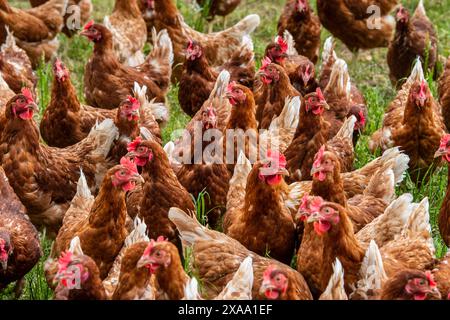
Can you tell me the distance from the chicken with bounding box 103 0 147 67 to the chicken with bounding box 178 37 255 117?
0.92 m

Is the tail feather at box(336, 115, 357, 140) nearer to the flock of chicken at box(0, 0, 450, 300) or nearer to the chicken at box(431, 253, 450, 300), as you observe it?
the flock of chicken at box(0, 0, 450, 300)

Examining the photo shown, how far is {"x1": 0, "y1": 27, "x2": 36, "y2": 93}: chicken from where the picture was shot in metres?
8.10

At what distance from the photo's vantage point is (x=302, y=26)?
9078 millimetres

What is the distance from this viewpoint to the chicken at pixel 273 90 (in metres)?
7.39

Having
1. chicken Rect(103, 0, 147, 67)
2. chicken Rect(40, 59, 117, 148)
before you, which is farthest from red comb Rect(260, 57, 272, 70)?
chicken Rect(103, 0, 147, 67)

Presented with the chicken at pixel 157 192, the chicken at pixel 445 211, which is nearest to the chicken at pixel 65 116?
the chicken at pixel 157 192

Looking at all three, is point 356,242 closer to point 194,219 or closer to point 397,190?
point 194,219

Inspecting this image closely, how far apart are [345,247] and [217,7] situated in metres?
5.33

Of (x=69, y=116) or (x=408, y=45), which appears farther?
(x=408, y=45)

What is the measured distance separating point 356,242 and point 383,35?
4513mm

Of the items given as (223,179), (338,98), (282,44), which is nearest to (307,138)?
(223,179)

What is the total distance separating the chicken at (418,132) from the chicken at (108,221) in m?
2.34

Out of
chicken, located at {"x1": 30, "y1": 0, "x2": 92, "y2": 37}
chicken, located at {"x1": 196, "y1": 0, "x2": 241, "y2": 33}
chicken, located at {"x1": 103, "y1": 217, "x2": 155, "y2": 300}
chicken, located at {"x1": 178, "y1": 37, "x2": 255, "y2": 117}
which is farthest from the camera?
chicken, located at {"x1": 196, "y1": 0, "x2": 241, "y2": 33}

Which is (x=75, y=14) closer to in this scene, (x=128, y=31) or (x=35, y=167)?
(x=128, y=31)
